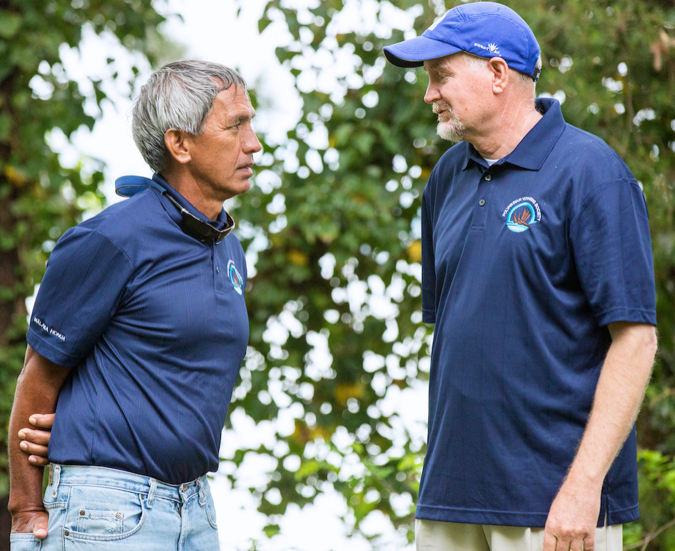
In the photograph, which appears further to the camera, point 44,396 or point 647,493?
point 647,493

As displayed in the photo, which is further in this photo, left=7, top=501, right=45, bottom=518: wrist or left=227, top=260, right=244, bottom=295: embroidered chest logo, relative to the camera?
left=227, top=260, right=244, bottom=295: embroidered chest logo

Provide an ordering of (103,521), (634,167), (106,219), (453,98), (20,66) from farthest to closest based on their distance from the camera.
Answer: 1. (20,66)
2. (634,167)
3. (453,98)
4. (106,219)
5. (103,521)

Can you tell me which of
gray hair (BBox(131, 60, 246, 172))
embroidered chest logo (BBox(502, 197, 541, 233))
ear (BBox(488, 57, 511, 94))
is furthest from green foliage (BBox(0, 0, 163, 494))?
embroidered chest logo (BBox(502, 197, 541, 233))

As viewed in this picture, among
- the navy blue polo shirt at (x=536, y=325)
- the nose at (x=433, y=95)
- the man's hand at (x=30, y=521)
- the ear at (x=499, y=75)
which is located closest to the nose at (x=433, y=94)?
the nose at (x=433, y=95)

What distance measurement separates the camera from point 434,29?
5.81 ft

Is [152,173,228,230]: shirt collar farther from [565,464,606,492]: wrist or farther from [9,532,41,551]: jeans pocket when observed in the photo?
[565,464,606,492]: wrist

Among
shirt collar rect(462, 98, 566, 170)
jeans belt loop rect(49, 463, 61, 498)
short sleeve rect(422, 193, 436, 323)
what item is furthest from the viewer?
short sleeve rect(422, 193, 436, 323)

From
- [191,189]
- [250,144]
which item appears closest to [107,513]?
[191,189]

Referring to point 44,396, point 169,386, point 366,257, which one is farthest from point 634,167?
point 44,396

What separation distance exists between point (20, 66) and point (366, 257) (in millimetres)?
1806

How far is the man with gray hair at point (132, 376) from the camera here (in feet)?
4.97

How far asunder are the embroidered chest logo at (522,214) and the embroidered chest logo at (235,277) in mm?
652

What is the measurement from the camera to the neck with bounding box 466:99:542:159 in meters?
1.72

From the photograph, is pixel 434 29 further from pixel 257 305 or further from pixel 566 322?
pixel 257 305
